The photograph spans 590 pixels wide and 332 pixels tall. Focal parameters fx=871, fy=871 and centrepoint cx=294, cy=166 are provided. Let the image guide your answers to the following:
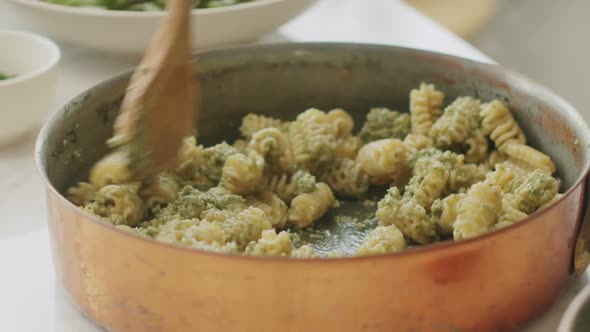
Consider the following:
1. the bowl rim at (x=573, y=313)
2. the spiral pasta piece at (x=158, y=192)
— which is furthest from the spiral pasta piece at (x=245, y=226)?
the bowl rim at (x=573, y=313)

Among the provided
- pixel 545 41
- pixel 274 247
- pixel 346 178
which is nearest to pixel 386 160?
pixel 346 178

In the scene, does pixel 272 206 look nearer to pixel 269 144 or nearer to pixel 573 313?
pixel 269 144

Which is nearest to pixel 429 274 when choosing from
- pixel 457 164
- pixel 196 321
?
pixel 196 321

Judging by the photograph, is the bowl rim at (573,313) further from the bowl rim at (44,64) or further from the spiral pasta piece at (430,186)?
the bowl rim at (44,64)

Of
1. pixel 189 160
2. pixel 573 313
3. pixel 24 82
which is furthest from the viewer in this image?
pixel 24 82

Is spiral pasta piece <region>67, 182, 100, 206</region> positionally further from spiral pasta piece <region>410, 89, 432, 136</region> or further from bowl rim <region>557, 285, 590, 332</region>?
bowl rim <region>557, 285, 590, 332</region>
